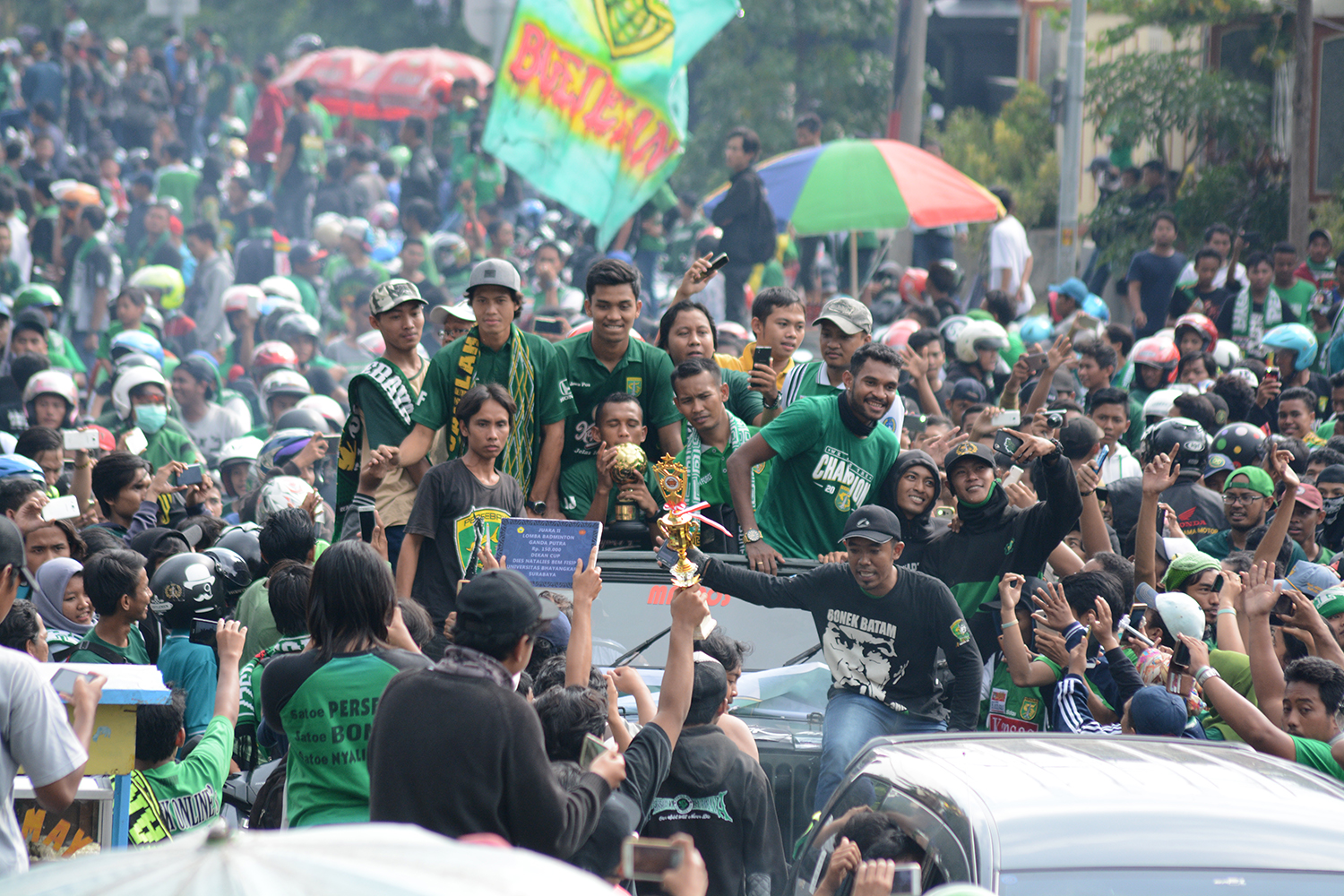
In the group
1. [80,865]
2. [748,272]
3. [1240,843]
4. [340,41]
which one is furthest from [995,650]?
[340,41]

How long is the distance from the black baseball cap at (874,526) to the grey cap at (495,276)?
6.51 ft

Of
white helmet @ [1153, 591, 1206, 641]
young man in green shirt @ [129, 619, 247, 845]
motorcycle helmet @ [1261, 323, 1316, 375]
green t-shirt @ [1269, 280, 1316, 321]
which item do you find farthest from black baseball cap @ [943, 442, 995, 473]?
green t-shirt @ [1269, 280, 1316, 321]

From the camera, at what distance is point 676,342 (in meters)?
7.65

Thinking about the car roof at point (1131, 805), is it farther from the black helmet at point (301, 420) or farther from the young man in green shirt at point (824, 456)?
the black helmet at point (301, 420)

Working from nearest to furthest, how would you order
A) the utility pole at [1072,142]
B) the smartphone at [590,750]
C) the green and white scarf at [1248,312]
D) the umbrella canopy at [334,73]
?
the smartphone at [590,750]
the green and white scarf at [1248,312]
the utility pole at [1072,142]
the umbrella canopy at [334,73]

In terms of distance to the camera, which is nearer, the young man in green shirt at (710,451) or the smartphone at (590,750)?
the smartphone at (590,750)

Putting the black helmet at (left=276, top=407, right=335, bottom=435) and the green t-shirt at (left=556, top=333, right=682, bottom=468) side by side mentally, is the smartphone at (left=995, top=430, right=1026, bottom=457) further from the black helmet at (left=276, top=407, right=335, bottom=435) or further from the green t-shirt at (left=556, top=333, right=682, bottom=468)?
the black helmet at (left=276, top=407, right=335, bottom=435)

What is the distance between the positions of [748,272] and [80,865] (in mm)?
13472

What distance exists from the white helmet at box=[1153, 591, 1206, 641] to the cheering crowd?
0.05 ft

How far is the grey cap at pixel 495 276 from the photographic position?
6992mm

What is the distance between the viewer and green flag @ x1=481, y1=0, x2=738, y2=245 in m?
12.2

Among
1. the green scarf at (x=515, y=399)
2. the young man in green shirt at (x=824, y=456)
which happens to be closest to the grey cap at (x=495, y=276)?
the green scarf at (x=515, y=399)

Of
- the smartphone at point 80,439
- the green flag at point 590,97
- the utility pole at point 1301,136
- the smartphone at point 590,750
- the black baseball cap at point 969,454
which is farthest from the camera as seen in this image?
the utility pole at point 1301,136

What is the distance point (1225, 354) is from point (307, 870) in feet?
36.6
